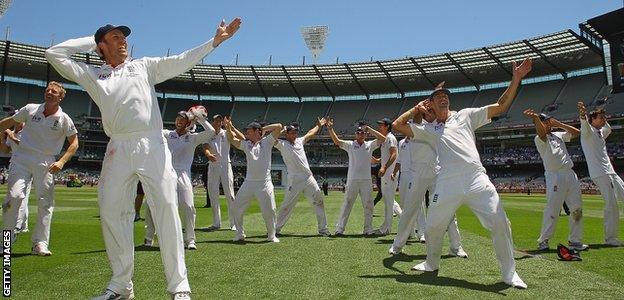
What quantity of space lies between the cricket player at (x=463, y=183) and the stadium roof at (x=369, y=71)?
46.9 meters

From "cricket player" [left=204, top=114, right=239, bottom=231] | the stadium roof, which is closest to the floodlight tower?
the stadium roof

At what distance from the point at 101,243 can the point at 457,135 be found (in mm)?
6585

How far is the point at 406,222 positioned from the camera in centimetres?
789

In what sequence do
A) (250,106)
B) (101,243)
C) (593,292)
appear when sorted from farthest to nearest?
(250,106)
(101,243)
(593,292)

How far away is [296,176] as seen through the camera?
1059 cm

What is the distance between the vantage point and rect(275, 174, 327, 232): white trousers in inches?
416

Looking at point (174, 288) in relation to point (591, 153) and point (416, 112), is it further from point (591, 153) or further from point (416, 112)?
point (591, 153)

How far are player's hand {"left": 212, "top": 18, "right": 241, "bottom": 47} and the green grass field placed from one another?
2.43 m

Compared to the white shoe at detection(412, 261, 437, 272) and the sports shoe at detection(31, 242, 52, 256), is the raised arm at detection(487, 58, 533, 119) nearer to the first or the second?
the white shoe at detection(412, 261, 437, 272)

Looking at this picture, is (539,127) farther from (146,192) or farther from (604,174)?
(146,192)

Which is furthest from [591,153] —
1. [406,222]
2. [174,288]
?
[174,288]

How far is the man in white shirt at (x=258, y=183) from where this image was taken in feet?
31.0

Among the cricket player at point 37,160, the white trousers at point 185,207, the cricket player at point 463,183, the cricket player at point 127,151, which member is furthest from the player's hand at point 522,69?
the cricket player at point 37,160

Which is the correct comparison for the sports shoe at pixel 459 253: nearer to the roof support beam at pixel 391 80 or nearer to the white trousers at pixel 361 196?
the white trousers at pixel 361 196
